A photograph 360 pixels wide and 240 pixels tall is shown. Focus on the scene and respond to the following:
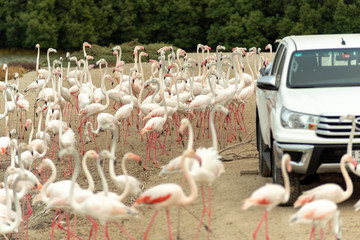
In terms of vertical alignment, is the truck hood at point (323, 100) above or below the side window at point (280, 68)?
below

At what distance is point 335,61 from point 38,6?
118 ft

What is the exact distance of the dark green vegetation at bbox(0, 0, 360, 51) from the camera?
39.6 metres

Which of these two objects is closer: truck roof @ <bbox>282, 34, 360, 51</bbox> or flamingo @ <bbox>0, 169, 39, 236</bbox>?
flamingo @ <bbox>0, 169, 39, 236</bbox>

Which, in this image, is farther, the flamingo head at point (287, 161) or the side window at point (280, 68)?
the side window at point (280, 68)

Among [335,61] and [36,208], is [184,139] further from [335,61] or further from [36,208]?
[335,61]

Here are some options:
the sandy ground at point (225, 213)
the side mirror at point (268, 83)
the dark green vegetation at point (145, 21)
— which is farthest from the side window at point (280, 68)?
the dark green vegetation at point (145, 21)

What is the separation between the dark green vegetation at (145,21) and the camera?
39562 mm

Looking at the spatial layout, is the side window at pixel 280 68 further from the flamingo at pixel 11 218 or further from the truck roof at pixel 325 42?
the flamingo at pixel 11 218

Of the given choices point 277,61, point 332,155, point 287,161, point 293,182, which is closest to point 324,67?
point 277,61

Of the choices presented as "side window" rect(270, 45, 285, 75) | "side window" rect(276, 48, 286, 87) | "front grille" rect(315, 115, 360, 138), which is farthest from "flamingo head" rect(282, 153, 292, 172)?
"side window" rect(270, 45, 285, 75)

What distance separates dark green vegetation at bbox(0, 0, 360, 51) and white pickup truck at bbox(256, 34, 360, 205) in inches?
1169

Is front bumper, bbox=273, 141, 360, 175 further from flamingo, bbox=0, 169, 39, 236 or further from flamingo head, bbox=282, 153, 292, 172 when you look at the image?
flamingo, bbox=0, 169, 39, 236

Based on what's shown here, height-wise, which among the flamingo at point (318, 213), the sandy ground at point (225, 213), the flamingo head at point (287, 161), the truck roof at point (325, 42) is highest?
the truck roof at point (325, 42)

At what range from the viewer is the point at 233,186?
10.0 meters
